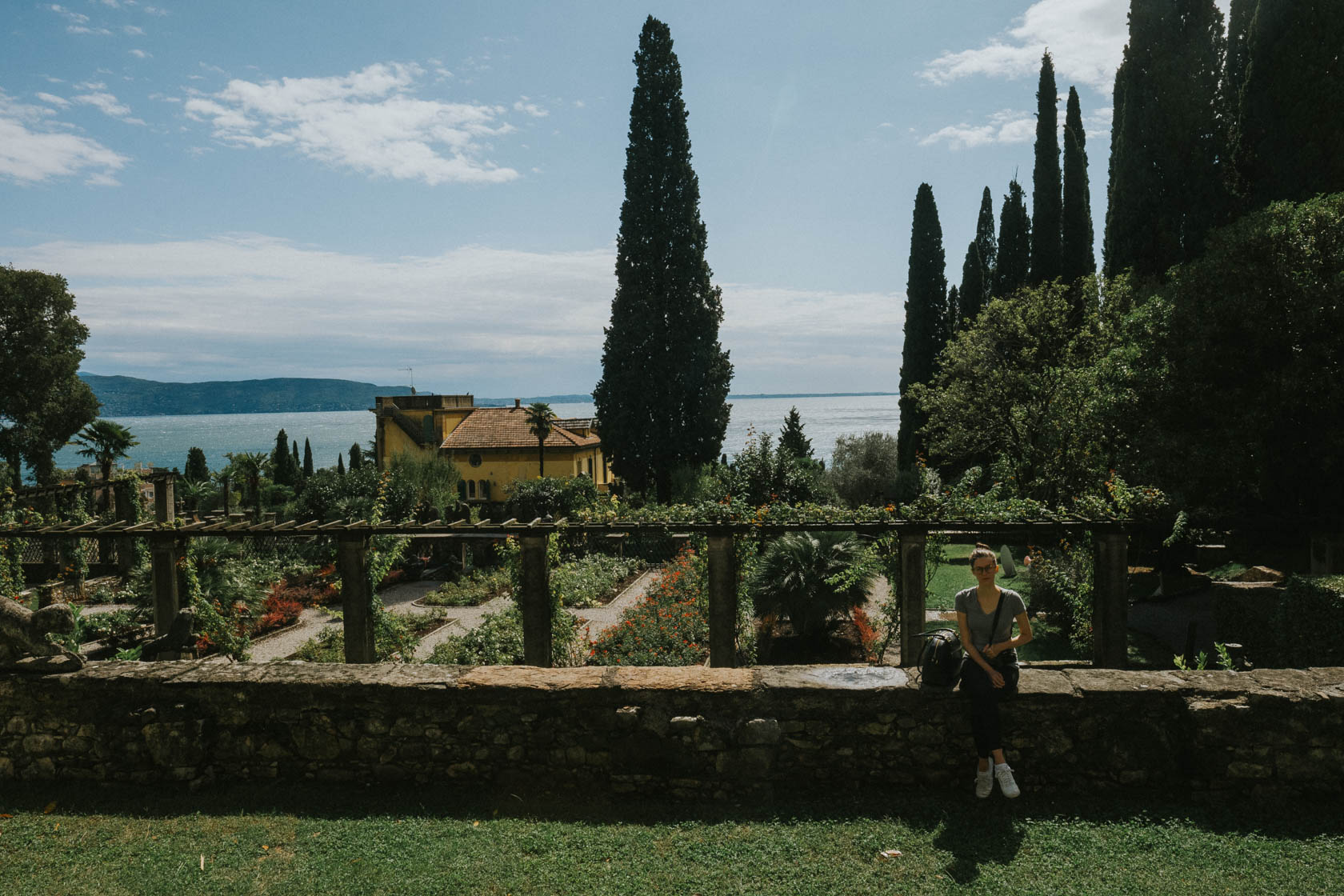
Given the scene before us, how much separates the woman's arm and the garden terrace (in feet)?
12.7

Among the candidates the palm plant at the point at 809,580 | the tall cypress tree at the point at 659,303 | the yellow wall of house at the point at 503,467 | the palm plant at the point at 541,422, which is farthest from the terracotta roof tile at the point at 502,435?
the palm plant at the point at 809,580

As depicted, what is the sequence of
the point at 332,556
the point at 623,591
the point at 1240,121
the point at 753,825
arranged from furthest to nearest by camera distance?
the point at 332,556, the point at 623,591, the point at 1240,121, the point at 753,825

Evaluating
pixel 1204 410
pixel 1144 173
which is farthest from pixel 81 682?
pixel 1144 173

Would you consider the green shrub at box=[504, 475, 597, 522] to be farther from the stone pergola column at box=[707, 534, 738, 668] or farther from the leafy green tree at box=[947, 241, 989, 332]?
the leafy green tree at box=[947, 241, 989, 332]

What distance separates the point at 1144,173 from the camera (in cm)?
1948

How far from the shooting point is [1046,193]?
29438 millimetres

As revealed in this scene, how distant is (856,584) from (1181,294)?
20.7 ft

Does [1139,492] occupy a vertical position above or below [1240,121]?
below

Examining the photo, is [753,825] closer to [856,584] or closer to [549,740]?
[549,740]

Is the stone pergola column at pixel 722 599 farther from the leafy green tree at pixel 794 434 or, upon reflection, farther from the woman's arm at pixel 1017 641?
the leafy green tree at pixel 794 434

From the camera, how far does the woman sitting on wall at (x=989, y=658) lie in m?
4.51

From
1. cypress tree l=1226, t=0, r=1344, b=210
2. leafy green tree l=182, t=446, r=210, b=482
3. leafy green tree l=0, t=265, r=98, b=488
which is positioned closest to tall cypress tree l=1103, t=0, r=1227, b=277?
cypress tree l=1226, t=0, r=1344, b=210

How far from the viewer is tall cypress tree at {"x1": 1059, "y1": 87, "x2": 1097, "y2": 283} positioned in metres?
29.8

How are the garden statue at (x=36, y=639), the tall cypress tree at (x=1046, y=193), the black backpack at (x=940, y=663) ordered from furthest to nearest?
the tall cypress tree at (x=1046, y=193) < the garden statue at (x=36, y=639) < the black backpack at (x=940, y=663)
